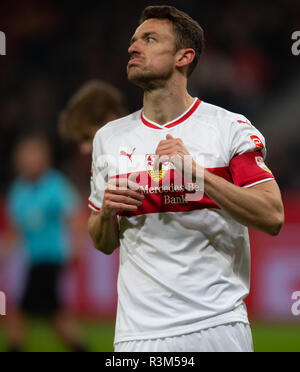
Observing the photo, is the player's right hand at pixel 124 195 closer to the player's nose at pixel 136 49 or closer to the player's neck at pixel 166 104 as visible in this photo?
the player's neck at pixel 166 104

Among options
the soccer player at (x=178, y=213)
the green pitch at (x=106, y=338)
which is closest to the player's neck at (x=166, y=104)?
the soccer player at (x=178, y=213)

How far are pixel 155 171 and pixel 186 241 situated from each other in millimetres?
350

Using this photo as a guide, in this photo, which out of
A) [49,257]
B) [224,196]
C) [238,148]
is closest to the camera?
[224,196]

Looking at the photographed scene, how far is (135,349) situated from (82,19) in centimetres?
886

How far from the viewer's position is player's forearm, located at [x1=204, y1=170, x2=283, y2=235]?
2.62 metres

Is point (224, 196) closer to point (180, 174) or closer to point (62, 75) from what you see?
point (180, 174)

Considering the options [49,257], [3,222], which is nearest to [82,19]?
[3,222]

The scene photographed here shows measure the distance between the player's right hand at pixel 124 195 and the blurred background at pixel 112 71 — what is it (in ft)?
15.9

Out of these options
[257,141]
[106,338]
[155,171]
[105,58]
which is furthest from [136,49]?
[105,58]

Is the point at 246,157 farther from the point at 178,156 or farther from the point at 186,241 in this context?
the point at 186,241

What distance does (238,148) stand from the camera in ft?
9.18

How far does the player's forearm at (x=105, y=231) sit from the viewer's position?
296cm

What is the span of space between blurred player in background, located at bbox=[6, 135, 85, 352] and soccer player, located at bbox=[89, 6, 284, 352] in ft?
10.5

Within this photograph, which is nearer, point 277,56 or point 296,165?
point 296,165
